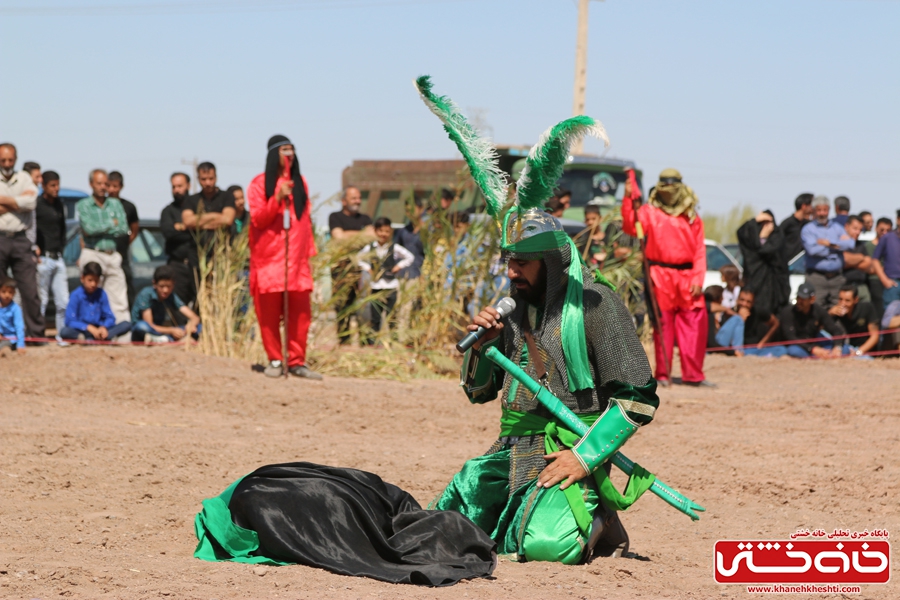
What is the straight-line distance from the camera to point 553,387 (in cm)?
455

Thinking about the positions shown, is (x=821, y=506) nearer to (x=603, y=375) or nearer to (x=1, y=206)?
(x=603, y=375)

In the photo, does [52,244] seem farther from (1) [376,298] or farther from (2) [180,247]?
(1) [376,298]

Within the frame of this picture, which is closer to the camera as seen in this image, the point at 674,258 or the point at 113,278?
the point at 674,258

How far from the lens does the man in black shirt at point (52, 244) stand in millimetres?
11109

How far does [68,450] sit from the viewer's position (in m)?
6.44

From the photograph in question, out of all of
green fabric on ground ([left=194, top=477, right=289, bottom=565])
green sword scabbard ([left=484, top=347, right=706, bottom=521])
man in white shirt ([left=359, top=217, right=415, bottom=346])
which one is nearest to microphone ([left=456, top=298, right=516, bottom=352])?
green sword scabbard ([left=484, top=347, right=706, bottom=521])

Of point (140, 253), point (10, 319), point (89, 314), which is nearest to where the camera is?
point (10, 319)

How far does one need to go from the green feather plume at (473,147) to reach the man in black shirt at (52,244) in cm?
708

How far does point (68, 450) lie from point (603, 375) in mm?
3375

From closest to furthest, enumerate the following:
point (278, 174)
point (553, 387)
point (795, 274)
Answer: point (553, 387), point (278, 174), point (795, 274)

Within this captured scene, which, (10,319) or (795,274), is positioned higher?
(795,274)

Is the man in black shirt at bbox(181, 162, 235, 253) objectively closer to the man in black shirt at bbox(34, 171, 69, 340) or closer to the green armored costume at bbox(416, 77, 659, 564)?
the man in black shirt at bbox(34, 171, 69, 340)

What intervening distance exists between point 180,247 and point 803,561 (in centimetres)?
771

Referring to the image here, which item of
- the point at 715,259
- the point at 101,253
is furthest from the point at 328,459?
the point at 715,259
